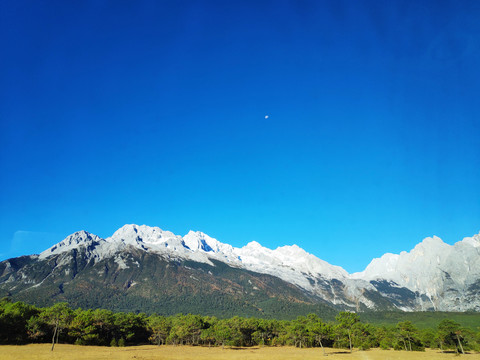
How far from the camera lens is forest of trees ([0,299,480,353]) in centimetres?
9312

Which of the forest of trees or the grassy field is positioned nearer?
the grassy field

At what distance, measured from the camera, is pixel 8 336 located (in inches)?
3568

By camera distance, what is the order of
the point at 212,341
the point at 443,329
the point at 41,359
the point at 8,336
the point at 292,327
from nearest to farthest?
1. the point at 41,359
2. the point at 8,336
3. the point at 443,329
4. the point at 292,327
5. the point at 212,341

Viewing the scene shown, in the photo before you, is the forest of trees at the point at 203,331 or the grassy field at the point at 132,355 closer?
the grassy field at the point at 132,355

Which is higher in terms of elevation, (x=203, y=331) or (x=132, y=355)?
(x=203, y=331)

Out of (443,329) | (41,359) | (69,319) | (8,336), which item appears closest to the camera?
(41,359)

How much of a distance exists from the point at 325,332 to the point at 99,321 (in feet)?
275

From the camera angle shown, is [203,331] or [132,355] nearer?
[132,355]

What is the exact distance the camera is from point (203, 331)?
12650 centimetres

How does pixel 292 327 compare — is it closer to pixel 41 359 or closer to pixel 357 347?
pixel 357 347

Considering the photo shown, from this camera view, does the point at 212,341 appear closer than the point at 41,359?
No

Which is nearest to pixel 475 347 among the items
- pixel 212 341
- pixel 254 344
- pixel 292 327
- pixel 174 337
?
pixel 292 327

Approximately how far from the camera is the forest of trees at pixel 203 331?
93.1m

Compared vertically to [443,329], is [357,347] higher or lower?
lower
